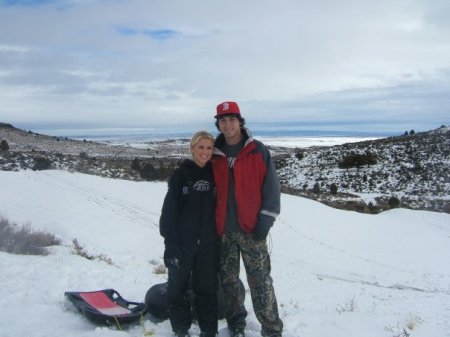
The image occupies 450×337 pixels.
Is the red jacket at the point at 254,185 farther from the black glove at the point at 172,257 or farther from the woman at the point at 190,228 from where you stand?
the black glove at the point at 172,257

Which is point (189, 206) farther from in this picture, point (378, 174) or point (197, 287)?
point (378, 174)

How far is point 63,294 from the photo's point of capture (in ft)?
18.4

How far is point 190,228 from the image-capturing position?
4.52 meters

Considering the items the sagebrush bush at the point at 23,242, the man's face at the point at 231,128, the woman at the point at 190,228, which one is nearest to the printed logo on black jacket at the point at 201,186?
the woman at the point at 190,228

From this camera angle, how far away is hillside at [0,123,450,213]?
27.1 m

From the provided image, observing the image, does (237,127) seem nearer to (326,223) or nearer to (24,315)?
(24,315)

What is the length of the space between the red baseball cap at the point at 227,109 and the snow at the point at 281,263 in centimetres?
242

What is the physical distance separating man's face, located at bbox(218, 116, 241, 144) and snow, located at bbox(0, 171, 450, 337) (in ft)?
7.16

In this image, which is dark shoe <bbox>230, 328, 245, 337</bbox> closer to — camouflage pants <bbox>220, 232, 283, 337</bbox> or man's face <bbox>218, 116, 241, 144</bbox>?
camouflage pants <bbox>220, 232, 283, 337</bbox>

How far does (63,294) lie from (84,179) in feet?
46.4

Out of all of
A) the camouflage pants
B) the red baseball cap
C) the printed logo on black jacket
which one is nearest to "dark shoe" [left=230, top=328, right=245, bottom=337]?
the camouflage pants

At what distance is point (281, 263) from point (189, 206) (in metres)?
8.03

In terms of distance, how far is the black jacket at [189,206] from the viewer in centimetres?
448

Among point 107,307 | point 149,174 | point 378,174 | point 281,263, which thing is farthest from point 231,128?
point 378,174
